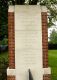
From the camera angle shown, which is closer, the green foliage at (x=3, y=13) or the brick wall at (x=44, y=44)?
the brick wall at (x=44, y=44)

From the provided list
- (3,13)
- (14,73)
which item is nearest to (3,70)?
(14,73)

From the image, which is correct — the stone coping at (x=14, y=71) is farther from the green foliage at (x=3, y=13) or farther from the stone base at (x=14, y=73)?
the green foliage at (x=3, y=13)

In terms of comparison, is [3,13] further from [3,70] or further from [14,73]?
[14,73]

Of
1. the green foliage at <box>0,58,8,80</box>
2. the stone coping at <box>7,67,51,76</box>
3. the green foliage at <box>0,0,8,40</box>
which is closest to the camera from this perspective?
the stone coping at <box>7,67,51,76</box>

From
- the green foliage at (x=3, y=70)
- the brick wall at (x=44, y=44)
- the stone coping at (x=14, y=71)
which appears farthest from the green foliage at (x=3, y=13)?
the stone coping at (x=14, y=71)

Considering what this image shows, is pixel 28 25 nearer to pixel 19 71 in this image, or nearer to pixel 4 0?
pixel 19 71

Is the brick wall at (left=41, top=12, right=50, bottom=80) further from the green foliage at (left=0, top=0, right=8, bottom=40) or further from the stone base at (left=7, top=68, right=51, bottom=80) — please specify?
the green foliage at (left=0, top=0, right=8, bottom=40)

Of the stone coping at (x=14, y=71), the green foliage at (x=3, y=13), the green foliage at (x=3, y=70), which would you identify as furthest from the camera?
the green foliage at (x=3, y=13)

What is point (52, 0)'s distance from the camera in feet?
74.5

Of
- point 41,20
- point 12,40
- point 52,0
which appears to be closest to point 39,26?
point 41,20

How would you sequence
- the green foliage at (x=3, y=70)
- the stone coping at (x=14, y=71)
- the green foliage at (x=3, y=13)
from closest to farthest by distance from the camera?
the stone coping at (x=14, y=71) → the green foliage at (x=3, y=70) → the green foliage at (x=3, y=13)

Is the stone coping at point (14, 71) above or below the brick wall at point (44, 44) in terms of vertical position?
below

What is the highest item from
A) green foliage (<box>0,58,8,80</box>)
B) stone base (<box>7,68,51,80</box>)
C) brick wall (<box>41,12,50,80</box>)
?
brick wall (<box>41,12,50,80</box>)

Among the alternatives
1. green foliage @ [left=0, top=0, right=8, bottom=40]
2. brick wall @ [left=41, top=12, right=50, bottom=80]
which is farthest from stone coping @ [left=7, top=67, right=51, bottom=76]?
green foliage @ [left=0, top=0, right=8, bottom=40]
